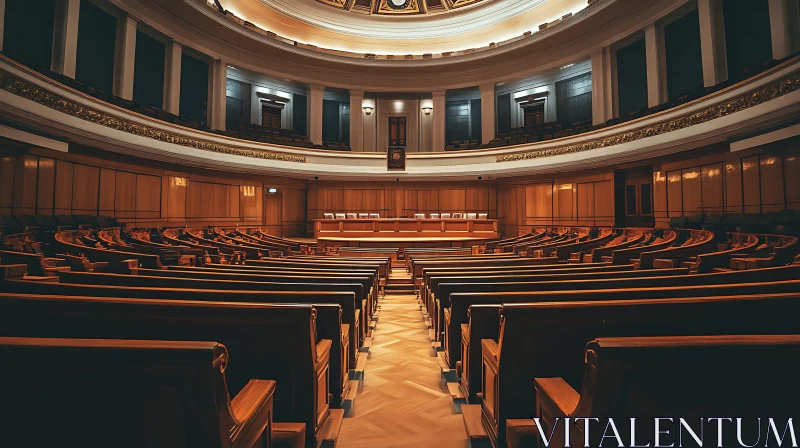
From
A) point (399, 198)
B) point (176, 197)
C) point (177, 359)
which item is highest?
point (399, 198)

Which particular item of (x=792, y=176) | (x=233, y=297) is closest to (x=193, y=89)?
(x=233, y=297)

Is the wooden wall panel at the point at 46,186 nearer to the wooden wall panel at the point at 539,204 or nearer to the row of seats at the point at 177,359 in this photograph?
the row of seats at the point at 177,359

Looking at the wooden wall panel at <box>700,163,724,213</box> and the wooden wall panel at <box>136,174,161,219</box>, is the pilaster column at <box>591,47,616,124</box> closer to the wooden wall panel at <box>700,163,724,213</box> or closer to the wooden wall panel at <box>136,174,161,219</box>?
the wooden wall panel at <box>700,163,724,213</box>

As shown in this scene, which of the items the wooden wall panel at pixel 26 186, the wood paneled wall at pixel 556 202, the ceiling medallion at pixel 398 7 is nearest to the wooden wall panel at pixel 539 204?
the wood paneled wall at pixel 556 202

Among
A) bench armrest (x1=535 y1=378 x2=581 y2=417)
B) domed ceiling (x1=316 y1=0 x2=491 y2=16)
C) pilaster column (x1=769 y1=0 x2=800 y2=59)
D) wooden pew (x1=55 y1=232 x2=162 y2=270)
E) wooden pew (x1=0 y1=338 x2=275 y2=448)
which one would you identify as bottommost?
bench armrest (x1=535 y1=378 x2=581 y2=417)

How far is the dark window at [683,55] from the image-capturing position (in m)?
11.8

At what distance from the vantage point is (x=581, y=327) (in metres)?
1.58

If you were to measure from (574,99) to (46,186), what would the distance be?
17455 millimetres

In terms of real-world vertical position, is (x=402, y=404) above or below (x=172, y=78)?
below

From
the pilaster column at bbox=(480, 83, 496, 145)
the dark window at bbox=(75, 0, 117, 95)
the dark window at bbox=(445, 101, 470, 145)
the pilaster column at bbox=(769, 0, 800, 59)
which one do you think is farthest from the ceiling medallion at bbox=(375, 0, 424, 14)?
the pilaster column at bbox=(769, 0, 800, 59)

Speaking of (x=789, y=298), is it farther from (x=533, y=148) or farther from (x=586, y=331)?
(x=533, y=148)

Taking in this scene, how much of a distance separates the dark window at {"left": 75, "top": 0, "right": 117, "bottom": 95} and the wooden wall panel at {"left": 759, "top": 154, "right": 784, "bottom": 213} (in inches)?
657

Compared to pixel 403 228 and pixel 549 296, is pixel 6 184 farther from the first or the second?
pixel 549 296

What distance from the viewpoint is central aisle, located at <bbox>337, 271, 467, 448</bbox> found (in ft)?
6.45
